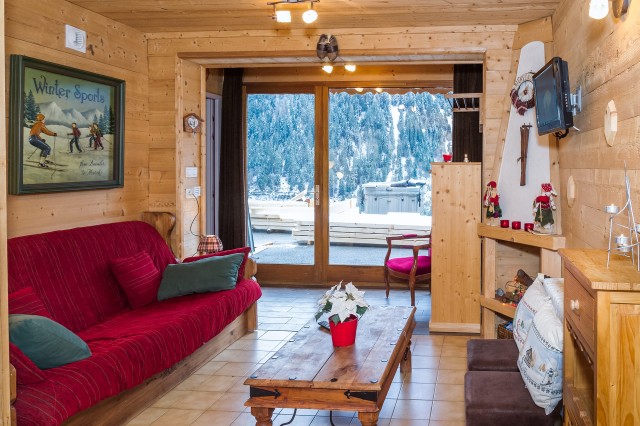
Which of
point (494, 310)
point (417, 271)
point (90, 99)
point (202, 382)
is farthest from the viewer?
point (417, 271)

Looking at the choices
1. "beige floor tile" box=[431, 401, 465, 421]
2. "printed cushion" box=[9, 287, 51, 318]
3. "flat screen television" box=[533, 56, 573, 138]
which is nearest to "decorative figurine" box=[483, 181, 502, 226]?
"flat screen television" box=[533, 56, 573, 138]

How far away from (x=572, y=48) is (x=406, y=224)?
3.83 m

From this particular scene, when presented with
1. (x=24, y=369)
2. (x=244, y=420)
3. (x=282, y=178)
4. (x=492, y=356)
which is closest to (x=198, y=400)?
(x=244, y=420)

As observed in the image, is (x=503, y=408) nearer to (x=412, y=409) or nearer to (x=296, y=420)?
(x=412, y=409)

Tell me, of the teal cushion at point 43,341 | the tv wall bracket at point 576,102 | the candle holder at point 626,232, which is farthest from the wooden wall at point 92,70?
the candle holder at point 626,232

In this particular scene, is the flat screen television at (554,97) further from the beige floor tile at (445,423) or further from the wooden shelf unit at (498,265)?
the beige floor tile at (445,423)

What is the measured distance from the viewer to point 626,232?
10.2 feet

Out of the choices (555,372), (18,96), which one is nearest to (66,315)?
(18,96)

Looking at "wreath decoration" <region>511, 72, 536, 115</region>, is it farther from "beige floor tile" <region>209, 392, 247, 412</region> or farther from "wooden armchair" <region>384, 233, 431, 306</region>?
"beige floor tile" <region>209, 392, 247, 412</region>

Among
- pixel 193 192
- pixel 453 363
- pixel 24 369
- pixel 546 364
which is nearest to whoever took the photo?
pixel 546 364

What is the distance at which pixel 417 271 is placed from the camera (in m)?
6.84

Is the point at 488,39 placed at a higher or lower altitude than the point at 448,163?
higher

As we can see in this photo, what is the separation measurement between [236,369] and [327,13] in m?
2.45

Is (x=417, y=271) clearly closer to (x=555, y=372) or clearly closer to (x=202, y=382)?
(x=202, y=382)
